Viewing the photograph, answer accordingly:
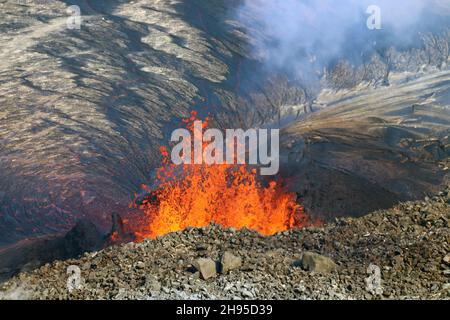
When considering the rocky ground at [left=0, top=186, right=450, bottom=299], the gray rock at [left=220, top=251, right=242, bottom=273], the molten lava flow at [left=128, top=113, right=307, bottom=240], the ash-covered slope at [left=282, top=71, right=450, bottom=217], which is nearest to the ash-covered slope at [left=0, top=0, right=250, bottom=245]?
the molten lava flow at [left=128, top=113, right=307, bottom=240]

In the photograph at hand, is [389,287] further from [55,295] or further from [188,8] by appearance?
[188,8]

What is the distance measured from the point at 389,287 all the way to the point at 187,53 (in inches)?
705

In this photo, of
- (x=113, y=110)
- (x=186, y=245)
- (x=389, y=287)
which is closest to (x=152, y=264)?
(x=186, y=245)

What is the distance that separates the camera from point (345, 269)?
13.1m

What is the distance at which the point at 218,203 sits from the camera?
2220 cm

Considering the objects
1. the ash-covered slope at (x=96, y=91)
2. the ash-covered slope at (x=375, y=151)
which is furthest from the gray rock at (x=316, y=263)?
the ash-covered slope at (x=96, y=91)

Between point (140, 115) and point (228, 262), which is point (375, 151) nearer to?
point (228, 262)

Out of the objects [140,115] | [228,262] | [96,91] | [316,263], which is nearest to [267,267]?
[228,262]

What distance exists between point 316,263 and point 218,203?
957 centimetres

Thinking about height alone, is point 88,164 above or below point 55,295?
below

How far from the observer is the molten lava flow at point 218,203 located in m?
20.0

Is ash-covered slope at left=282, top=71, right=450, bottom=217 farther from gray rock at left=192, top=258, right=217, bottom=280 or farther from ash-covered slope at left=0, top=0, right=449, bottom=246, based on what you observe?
gray rock at left=192, top=258, right=217, bottom=280

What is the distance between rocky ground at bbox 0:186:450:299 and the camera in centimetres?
Answer: 1234

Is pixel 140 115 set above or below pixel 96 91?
below
